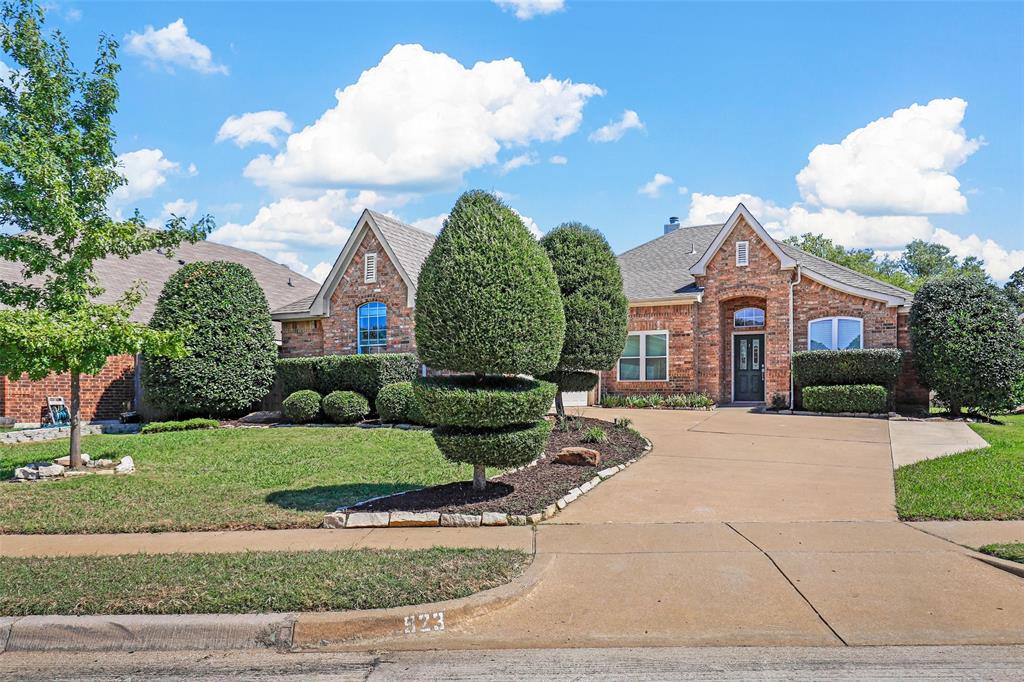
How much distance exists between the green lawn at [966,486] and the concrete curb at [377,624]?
5.65m

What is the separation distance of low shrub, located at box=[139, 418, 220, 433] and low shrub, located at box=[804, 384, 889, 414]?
15190mm

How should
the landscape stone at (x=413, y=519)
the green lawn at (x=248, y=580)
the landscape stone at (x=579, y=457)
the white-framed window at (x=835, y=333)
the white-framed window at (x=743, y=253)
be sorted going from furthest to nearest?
the white-framed window at (x=743, y=253) → the white-framed window at (x=835, y=333) → the landscape stone at (x=579, y=457) → the landscape stone at (x=413, y=519) → the green lawn at (x=248, y=580)

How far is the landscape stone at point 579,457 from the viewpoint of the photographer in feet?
35.0

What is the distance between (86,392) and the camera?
755 inches

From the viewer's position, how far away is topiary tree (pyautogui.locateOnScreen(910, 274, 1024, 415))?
16625 mm

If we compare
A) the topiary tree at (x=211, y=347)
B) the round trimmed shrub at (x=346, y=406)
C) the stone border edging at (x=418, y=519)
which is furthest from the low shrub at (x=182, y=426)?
the stone border edging at (x=418, y=519)

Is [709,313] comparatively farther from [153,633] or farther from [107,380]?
[153,633]

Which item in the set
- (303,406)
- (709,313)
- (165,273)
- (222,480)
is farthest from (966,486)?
(165,273)

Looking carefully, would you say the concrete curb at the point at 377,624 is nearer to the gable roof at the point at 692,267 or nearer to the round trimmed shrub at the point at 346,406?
the round trimmed shrub at the point at 346,406

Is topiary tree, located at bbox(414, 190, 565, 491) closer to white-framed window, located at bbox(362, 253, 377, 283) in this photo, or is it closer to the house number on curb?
the house number on curb

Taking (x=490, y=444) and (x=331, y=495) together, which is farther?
(x=331, y=495)

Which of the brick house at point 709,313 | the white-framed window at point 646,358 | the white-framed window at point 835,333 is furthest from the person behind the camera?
the white-framed window at point 646,358

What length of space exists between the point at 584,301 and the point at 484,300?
5.94 metres

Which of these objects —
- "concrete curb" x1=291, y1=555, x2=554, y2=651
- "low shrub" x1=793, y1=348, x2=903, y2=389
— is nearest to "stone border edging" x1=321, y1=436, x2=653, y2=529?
"concrete curb" x1=291, y1=555, x2=554, y2=651
